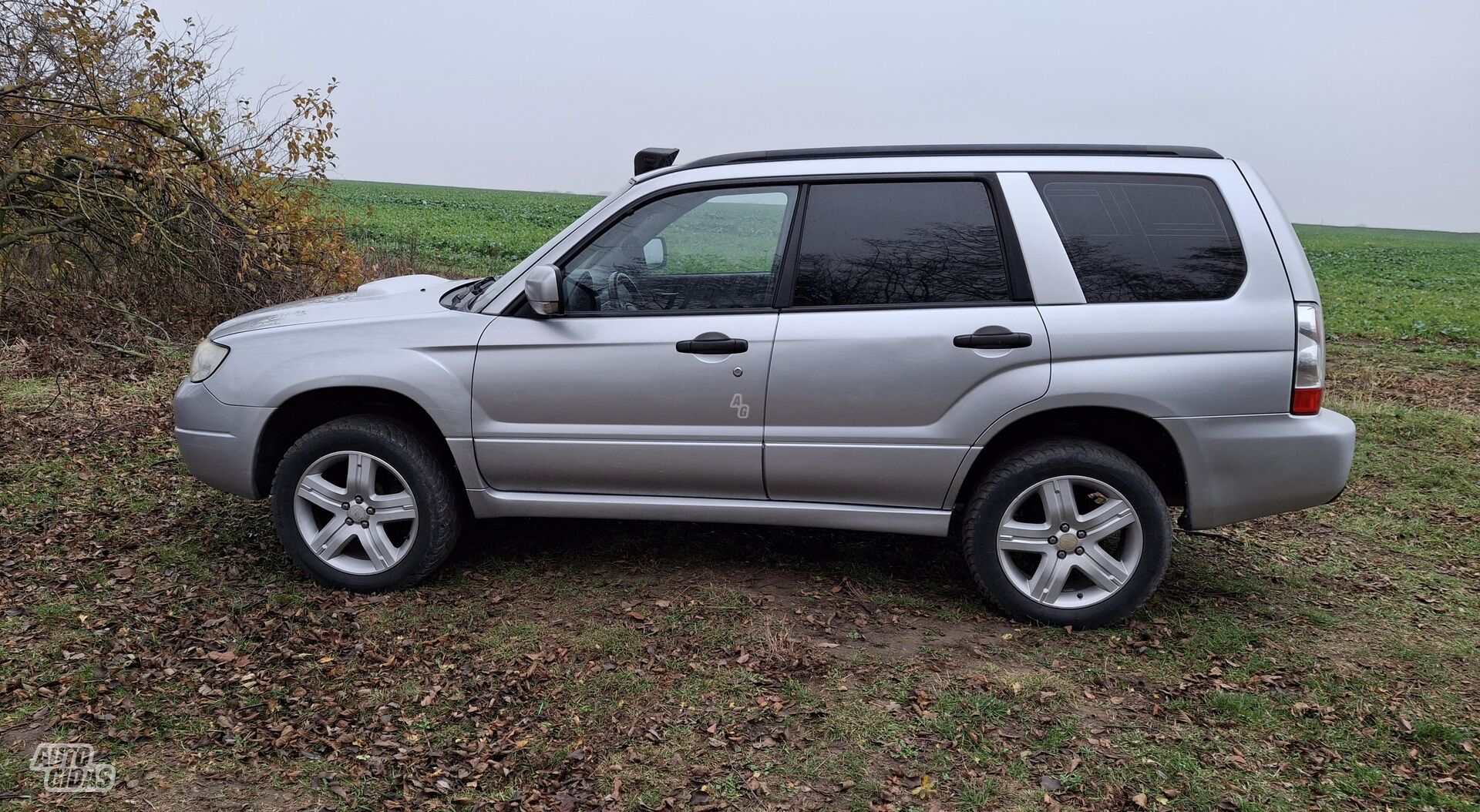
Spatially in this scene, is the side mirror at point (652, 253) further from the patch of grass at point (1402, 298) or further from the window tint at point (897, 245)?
the patch of grass at point (1402, 298)

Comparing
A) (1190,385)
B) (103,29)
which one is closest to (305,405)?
(1190,385)

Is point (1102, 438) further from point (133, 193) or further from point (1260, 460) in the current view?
point (133, 193)

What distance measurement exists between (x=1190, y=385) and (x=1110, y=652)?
3.61 ft

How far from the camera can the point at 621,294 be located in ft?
14.4

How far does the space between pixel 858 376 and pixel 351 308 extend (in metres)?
2.36

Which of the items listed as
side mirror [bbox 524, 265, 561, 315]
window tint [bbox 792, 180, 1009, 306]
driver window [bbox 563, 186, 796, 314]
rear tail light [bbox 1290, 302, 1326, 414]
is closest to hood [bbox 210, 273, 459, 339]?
side mirror [bbox 524, 265, 561, 315]

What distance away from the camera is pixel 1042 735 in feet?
11.3

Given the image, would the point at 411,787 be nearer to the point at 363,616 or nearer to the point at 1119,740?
the point at 363,616

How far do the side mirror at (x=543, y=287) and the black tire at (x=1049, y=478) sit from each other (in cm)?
191

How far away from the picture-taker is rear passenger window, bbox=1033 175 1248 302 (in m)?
4.09

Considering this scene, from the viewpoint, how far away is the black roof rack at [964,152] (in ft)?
14.0

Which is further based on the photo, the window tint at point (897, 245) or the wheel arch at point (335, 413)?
the wheel arch at point (335, 413)

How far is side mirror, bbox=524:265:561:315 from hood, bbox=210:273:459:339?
0.62 meters

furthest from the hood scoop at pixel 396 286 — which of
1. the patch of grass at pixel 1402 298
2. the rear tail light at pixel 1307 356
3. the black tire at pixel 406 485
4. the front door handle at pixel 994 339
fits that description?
the patch of grass at pixel 1402 298
